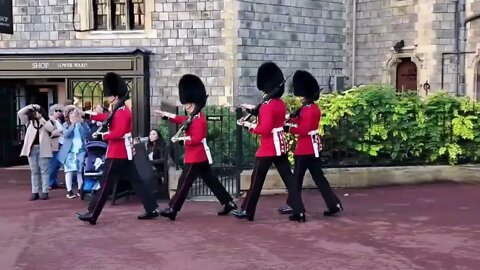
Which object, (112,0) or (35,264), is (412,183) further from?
(112,0)

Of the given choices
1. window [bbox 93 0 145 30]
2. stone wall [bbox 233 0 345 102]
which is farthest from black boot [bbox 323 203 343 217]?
window [bbox 93 0 145 30]

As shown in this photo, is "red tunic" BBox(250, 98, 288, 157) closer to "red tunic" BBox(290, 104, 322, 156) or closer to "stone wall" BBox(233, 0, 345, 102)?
"red tunic" BBox(290, 104, 322, 156)

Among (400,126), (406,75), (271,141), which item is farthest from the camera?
(406,75)

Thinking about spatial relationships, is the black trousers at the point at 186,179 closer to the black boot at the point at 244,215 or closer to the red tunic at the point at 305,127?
the black boot at the point at 244,215

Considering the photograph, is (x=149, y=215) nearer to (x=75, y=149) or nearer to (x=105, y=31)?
(x=75, y=149)

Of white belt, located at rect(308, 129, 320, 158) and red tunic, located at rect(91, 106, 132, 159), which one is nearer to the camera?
red tunic, located at rect(91, 106, 132, 159)

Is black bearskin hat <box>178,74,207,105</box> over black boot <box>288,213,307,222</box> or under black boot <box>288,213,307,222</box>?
over

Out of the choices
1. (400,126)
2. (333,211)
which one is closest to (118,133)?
(333,211)

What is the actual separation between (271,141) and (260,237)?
133 centimetres

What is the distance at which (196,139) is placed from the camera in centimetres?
886

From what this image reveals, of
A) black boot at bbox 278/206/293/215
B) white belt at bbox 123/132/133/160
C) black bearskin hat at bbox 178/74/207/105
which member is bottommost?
black boot at bbox 278/206/293/215

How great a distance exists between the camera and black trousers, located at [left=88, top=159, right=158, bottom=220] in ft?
28.9

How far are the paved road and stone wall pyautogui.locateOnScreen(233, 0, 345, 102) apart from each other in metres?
6.49

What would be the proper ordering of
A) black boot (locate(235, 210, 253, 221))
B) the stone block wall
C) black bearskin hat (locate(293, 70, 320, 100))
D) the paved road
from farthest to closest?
the stone block wall, black bearskin hat (locate(293, 70, 320, 100)), black boot (locate(235, 210, 253, 221)), the paved road
